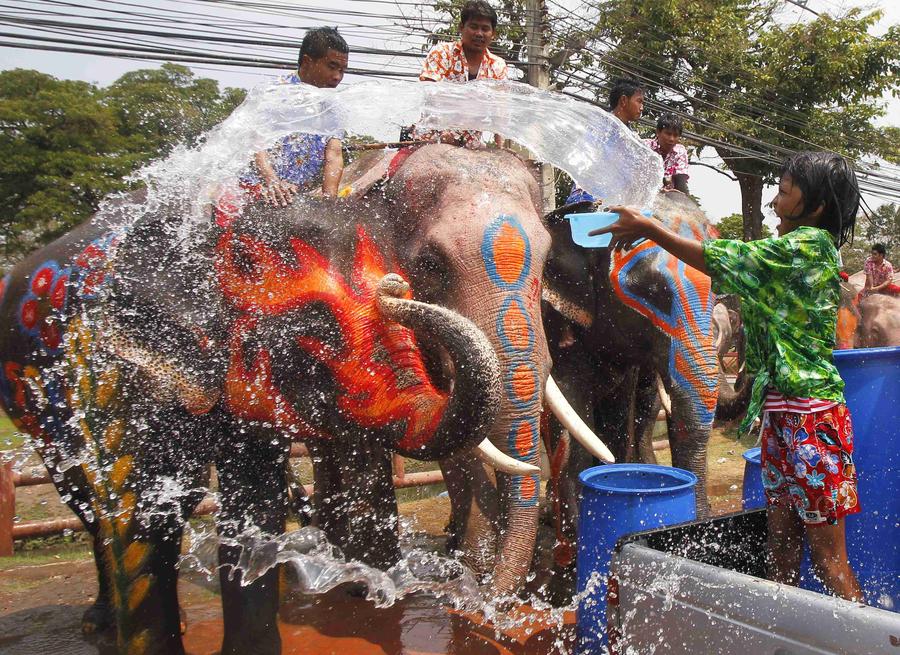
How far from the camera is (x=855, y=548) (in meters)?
2.50

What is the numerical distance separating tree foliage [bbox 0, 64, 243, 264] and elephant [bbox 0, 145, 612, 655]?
11.6 meters

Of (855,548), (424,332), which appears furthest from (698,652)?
(424,332)

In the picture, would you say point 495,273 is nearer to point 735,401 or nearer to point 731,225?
point 735,401

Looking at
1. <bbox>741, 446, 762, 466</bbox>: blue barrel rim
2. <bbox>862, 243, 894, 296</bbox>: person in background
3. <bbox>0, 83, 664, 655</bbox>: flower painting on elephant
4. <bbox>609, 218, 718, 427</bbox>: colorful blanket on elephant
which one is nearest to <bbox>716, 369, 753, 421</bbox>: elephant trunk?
<bbox>609, 218, 718, 427</bbox>: colorful blanket on elephant

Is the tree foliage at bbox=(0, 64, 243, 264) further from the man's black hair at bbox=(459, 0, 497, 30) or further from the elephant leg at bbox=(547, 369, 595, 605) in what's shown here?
the elephant leg at bbox=(547, 369, 595, 605)

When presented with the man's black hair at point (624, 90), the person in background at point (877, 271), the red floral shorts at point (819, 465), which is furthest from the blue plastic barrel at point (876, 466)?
the person in background at point (877, 271)

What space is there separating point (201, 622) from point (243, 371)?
2032 mm

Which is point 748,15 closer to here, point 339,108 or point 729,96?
point 729,96

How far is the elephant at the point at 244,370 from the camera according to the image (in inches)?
113

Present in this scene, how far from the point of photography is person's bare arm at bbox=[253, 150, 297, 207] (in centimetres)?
324

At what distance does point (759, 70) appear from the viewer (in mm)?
16828

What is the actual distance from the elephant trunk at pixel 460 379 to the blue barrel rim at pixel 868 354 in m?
1.08

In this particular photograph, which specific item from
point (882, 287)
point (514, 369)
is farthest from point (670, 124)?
point (882, 287)

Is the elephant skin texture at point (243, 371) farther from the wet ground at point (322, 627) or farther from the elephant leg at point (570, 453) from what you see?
the elephant leg at point (570, 453)
